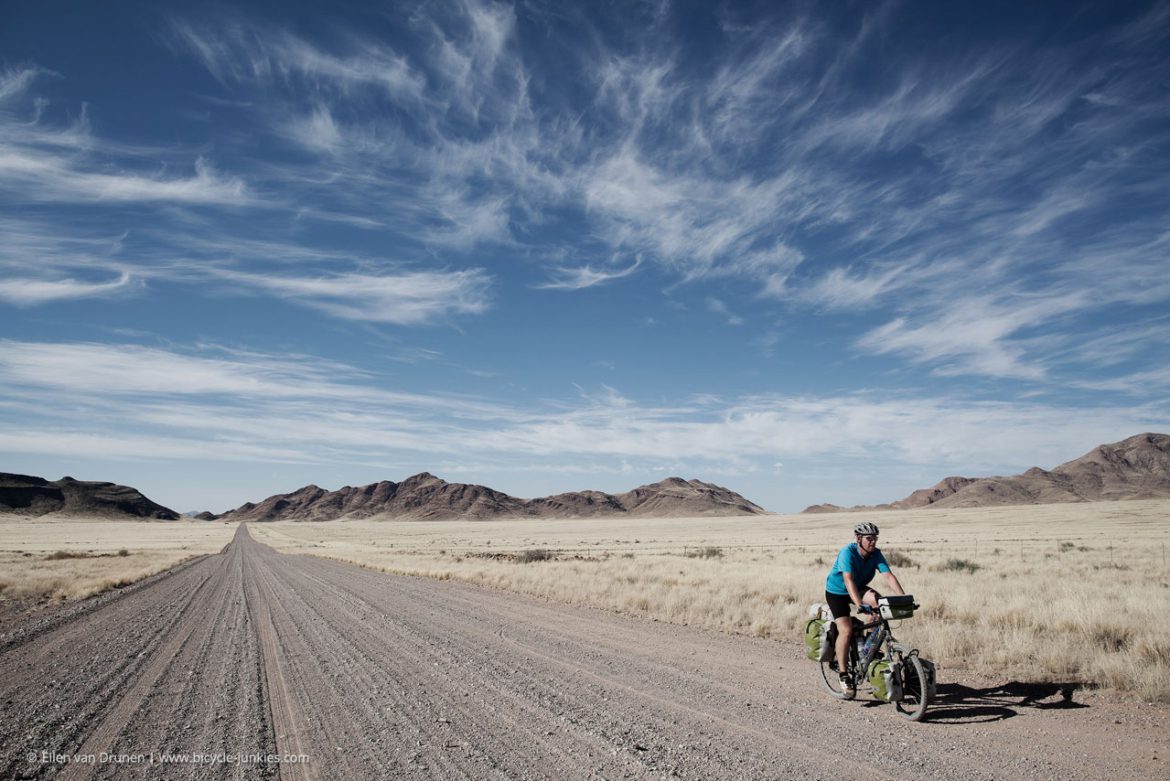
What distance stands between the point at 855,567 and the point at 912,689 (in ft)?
4.55

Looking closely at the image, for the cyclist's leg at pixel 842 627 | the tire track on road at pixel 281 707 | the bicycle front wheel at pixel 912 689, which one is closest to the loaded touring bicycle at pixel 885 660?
the bicycle front wheel at pixel 912 689

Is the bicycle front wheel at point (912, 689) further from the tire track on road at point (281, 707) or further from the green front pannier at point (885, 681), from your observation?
the tire track on road at point (281, 707)

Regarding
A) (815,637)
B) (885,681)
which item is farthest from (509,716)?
(885,681)

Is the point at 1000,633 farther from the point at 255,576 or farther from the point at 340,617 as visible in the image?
the point at 255,576

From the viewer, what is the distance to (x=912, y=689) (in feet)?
22.2

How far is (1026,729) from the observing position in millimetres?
6297

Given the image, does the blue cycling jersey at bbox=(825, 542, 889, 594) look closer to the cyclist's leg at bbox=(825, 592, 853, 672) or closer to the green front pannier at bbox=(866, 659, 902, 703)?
the cyclist's leg at bbox=(825, 592, 853, 672)

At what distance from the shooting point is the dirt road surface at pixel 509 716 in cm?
553

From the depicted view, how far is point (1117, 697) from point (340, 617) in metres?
14.4

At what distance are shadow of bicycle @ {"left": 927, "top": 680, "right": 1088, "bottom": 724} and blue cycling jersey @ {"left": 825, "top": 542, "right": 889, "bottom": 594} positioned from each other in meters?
1.58

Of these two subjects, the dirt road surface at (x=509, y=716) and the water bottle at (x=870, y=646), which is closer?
the dirt road surface at (x=509, y=716)

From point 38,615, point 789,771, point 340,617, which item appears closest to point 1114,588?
point 789,771

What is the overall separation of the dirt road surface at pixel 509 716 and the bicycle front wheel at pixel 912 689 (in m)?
0.19

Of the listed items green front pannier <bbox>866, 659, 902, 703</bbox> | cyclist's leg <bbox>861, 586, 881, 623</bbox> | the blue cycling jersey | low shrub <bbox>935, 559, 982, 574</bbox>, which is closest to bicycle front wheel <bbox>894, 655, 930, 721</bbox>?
green front pannier <bbox>866, 659, 902, 703</bbox>
